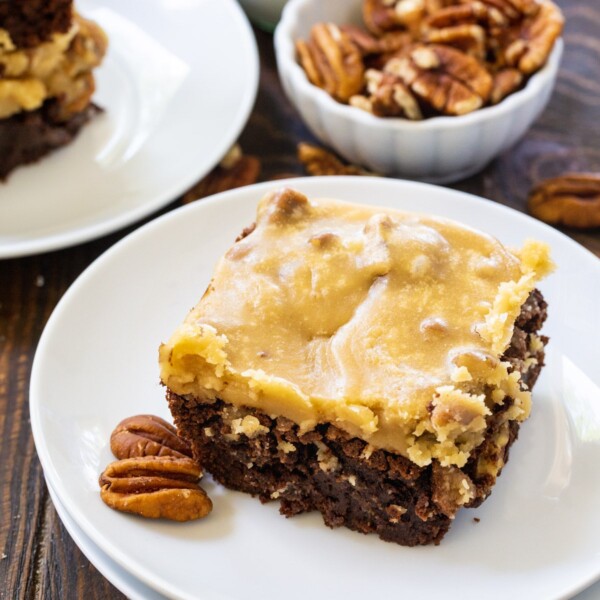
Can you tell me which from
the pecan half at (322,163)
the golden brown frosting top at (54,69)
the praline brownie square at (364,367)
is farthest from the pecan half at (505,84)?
the golden brown frosting top at (54,69)

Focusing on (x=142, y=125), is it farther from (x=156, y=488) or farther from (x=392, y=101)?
(x=156, y=488)

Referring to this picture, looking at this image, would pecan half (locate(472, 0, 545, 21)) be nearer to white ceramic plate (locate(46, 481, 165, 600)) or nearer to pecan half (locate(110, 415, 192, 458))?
pecan half (locate(110, 415, 192, 458))

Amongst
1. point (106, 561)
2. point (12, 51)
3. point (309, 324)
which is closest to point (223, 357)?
point (309, 324)

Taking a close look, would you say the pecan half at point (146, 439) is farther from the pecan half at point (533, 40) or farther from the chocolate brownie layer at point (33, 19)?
the pecan half at point (533, 40)

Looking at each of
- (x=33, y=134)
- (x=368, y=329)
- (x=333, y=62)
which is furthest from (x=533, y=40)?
(x=33, y=134)

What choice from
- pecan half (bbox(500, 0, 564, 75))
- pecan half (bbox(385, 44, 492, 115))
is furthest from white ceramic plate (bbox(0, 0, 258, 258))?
pecan half (bbox(500, 0, 564, 75))

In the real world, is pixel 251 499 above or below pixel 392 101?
below
